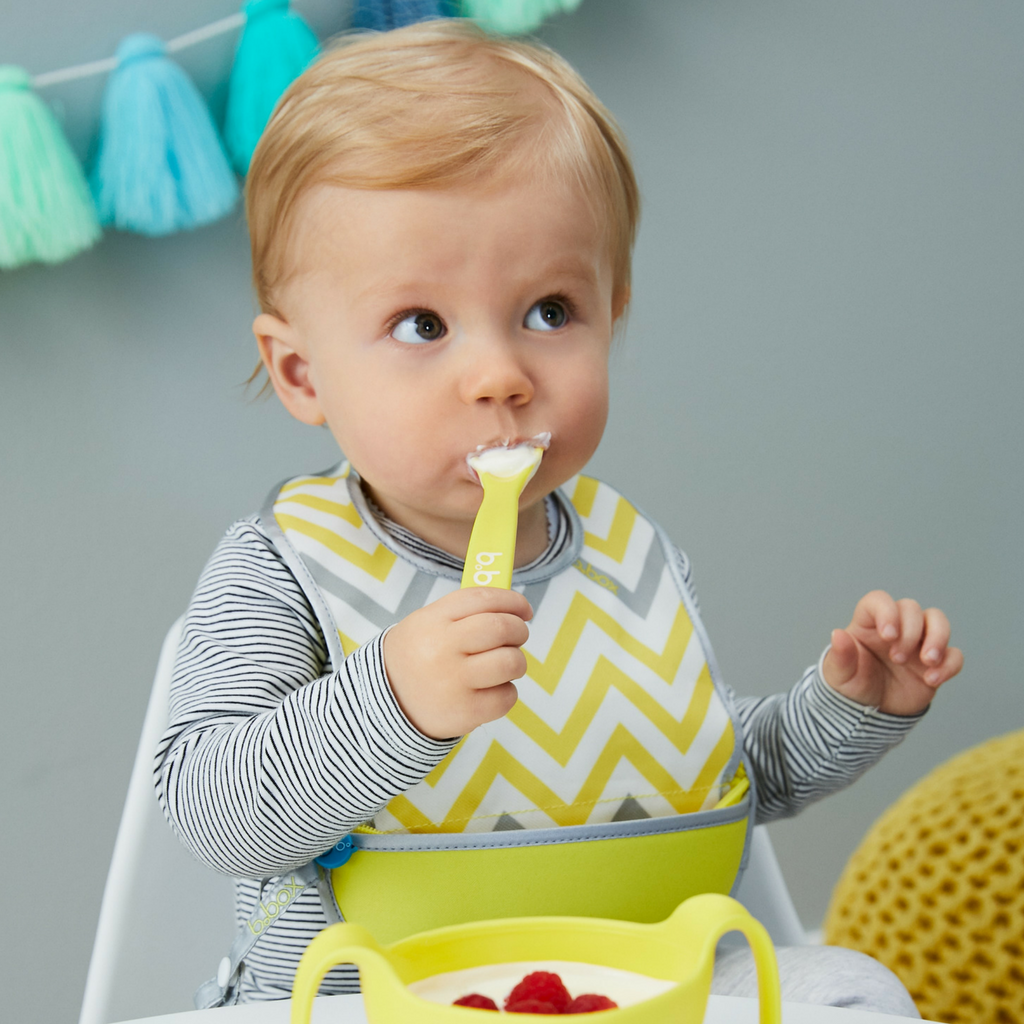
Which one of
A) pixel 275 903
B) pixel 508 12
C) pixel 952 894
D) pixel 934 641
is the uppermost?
pixel 508 12

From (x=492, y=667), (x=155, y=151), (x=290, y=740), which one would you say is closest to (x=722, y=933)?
(x=492, y=667)

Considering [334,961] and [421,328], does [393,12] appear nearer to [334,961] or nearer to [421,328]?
[421,328]

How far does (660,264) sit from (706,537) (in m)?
0.35

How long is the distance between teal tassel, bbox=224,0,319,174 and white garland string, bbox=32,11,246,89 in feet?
0.07

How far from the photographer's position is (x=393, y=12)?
1071 millimetres

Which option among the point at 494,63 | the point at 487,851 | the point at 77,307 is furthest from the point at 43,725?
the point at 494,63

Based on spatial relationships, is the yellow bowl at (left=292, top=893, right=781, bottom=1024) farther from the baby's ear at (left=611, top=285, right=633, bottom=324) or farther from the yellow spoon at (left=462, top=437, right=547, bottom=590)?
the baby's ear at (left=611, top=285, right=633, bottom=324)

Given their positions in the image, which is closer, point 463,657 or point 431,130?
point 463,657

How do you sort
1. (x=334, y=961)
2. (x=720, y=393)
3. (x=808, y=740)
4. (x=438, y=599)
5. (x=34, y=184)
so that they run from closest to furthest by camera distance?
1. (x=334, y=961)
2. (x=438, y=599)
3. (x=808, y=740)
4. (x=34, y=184)
5. (x=720, y=393)

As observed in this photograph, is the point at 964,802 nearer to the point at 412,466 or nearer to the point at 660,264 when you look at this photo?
the point at 412,466

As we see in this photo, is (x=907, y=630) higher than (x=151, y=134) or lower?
lower

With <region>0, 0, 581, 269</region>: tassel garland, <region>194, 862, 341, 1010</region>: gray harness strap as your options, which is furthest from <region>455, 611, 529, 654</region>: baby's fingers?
<region>0, 0, 581, 269</region>: tassel garland

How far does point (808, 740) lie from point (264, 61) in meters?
0.79

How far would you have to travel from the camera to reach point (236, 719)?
0.64 meters
